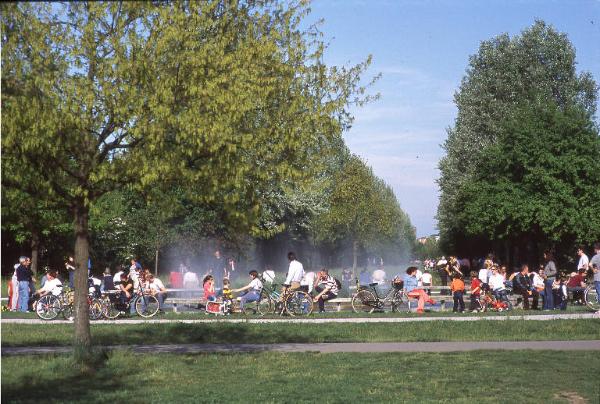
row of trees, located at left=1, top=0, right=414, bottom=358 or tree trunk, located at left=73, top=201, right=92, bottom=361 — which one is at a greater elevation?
row of trees, located at left=1, top=0, right=414, bottom=358

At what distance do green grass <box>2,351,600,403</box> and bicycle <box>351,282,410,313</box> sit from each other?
498 inches

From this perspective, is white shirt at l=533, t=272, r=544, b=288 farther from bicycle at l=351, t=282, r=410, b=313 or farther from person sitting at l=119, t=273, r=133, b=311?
person sitting at l=119, t=273, r=133, b=311

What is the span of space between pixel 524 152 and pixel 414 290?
27906 mm

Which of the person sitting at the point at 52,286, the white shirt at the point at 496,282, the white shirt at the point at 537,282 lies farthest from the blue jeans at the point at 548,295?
the person sitting at the point at 52,286

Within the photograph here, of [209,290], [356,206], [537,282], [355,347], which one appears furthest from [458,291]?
[356,206]

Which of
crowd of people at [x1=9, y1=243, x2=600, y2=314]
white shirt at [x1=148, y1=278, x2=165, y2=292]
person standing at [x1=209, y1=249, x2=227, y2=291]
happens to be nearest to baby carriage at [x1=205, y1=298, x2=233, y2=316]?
crowd of people at [x1=9, y1=243, x2=600, y2=314]

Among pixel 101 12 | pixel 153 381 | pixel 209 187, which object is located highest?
pixel 101 12

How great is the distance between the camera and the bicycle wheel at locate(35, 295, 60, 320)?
89.1ft

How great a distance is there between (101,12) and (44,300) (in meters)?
15.2

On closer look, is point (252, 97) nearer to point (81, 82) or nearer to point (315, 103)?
point (315, 103)

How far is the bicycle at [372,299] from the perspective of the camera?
2939 cm

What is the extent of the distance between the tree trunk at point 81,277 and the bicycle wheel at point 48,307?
12250 millimetres

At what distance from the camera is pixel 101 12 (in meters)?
13.8

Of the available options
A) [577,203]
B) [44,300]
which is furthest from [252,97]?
[577,203]
